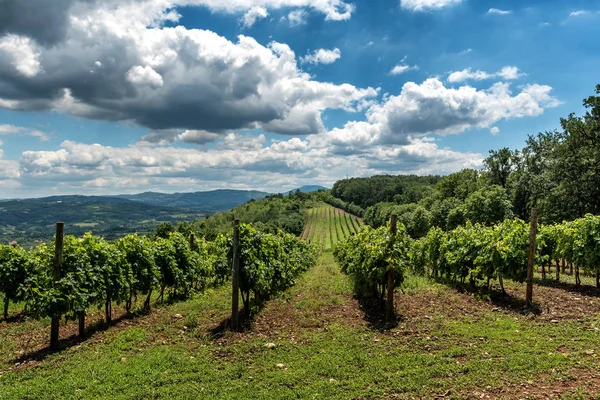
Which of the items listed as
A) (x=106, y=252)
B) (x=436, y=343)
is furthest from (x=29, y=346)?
(x=436, y=343)

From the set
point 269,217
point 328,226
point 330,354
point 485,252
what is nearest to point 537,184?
point 485,252

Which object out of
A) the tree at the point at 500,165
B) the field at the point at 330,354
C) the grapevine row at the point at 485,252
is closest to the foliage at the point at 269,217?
the tree at the point at 500,165

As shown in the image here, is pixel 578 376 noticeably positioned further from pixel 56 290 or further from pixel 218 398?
pixel 56 290

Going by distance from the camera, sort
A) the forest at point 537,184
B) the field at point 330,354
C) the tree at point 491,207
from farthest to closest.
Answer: the tree at point 491,207 < the forest at point 537,184 < the field at point 330,354

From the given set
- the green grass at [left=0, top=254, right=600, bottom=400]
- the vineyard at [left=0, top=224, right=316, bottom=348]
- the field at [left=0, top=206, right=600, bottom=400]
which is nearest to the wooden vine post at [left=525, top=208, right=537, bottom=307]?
the field at [left=0, top=206, right=600, bottom=400]

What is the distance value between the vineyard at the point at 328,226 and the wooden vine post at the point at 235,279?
7468 centimetres

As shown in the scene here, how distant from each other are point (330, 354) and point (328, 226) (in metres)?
107

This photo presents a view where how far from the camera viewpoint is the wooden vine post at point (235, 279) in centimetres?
1004

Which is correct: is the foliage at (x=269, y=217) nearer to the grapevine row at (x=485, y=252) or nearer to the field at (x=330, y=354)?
the grapevine row at (x=485, y=252)

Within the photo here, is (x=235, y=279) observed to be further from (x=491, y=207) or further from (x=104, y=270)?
(x=491, y=207)

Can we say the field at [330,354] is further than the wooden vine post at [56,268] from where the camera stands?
No

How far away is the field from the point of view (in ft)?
20.3

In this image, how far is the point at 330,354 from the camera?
7.82 meters

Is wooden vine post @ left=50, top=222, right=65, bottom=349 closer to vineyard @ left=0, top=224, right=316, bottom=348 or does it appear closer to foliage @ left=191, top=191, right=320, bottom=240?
vineyard @ left=0, top=224, right=316, bottom=348
